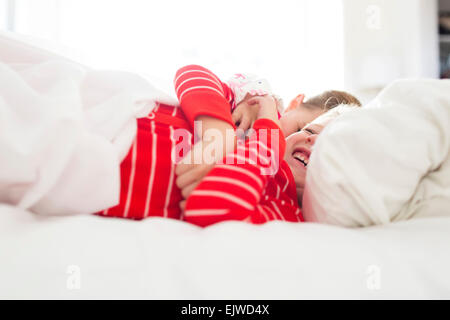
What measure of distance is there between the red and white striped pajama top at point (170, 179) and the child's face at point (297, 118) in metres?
0.21

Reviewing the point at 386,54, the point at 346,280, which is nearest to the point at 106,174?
the point at 346,280

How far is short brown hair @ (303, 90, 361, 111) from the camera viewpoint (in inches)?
38.0

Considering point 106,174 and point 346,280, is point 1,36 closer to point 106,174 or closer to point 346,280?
point 106,174

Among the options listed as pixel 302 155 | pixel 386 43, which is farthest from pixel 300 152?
pixel 386 43

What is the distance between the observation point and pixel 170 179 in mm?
583

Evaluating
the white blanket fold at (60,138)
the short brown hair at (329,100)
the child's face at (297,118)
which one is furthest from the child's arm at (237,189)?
the short brown hair at (329,100)

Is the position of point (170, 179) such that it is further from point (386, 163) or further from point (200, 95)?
point (386, 163)

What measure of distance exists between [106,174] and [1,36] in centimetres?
36

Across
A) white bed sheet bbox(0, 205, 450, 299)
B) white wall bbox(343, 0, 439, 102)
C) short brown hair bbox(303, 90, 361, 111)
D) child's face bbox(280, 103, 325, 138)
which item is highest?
white wall bbox(343, 0, 439, 102)

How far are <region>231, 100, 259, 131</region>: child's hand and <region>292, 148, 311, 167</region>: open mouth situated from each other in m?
0.12

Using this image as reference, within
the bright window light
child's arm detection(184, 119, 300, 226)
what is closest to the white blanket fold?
child's arm detection(184, 119, 300, 226)

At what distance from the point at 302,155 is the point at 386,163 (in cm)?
25

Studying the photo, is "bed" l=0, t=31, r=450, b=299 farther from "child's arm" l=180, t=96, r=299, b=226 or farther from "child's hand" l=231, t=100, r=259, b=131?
"child's hand" l=231, t=100, r=259, b=131

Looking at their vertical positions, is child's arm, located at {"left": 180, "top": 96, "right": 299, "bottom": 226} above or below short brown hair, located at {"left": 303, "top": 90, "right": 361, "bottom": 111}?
below
